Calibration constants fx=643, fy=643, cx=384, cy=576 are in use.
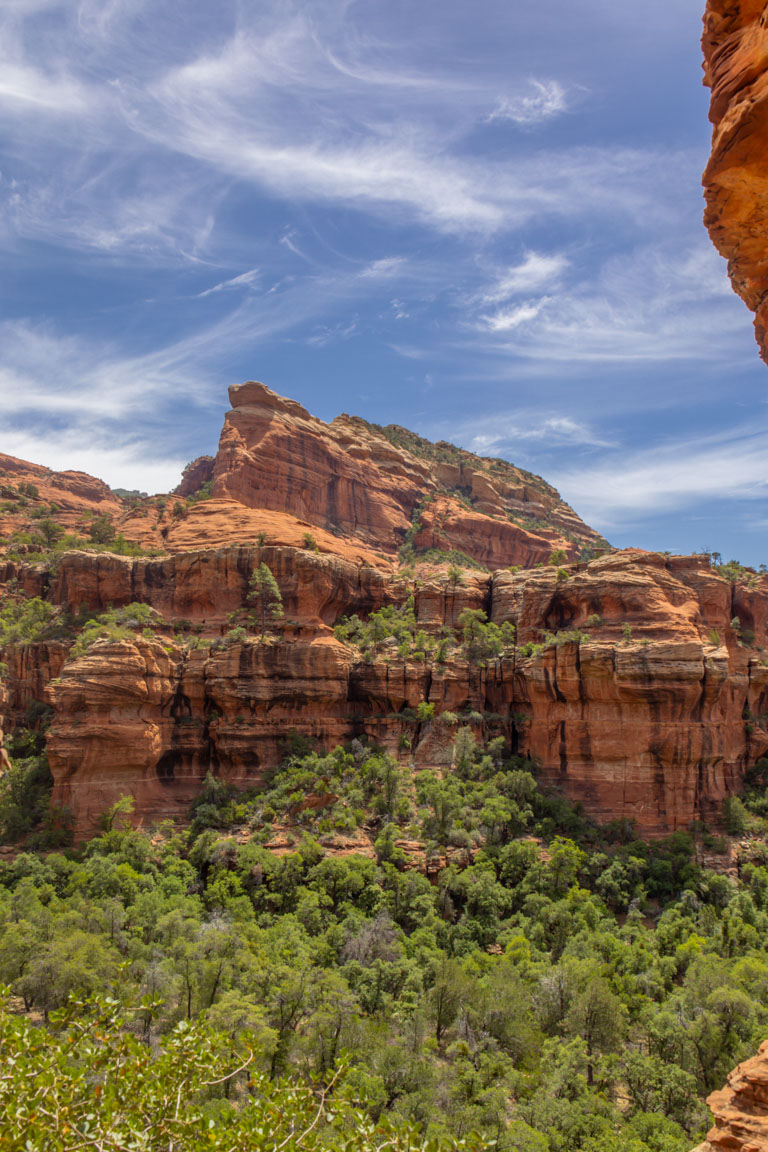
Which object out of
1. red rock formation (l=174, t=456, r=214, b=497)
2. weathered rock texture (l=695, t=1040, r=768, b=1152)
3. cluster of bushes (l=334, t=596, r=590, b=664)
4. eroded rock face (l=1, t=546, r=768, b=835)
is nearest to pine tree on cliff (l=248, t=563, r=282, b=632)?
eroded rock face (l=1, t=546, r=768, b=835)

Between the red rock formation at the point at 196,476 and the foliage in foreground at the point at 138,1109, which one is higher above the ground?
the red rock formation at the point at 196,476

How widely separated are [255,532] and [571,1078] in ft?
153

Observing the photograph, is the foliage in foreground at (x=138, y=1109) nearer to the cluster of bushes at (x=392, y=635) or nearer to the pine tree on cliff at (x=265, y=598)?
the pine tree on cliff at (x=265, y=598)

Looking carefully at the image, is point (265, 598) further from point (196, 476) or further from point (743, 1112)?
point (196, 476)

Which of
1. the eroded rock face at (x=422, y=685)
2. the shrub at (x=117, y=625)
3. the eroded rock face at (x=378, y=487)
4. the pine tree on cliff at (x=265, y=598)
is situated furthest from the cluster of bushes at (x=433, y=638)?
the eroded rock face at (x=378, y=487)

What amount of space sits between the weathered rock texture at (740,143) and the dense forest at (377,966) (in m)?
14.8

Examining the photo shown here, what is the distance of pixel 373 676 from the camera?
169ft

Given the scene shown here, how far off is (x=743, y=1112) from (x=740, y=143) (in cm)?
1352

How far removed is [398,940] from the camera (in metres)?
33.1

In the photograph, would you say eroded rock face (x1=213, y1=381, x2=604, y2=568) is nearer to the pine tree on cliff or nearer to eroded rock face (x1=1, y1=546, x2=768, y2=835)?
eroded rock face (x1=1, y1=546, x2=768, y2=835)

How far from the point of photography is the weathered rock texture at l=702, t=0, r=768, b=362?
8.33m

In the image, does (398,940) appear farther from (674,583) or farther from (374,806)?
(674,583)

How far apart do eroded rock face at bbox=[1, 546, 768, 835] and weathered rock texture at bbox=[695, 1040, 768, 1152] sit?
124 feet

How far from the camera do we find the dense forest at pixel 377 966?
40.4 ft
